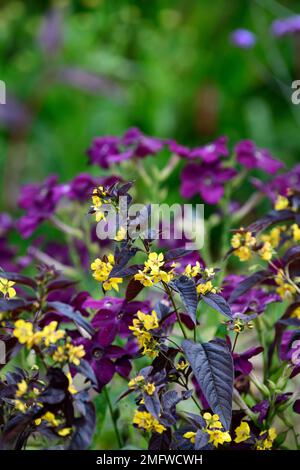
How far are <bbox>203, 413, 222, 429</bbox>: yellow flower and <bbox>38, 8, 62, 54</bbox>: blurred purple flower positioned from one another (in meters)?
2.33

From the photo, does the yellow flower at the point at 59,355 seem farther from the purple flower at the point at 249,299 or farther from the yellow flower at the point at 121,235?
the purple flower at the point at 249,299

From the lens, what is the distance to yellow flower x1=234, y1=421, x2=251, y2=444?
0.87 m

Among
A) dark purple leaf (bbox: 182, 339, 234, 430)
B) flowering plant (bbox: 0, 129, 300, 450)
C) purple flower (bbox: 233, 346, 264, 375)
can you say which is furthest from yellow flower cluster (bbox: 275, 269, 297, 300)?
dark purple leaf (bbox: 182, 339, 234, 430)

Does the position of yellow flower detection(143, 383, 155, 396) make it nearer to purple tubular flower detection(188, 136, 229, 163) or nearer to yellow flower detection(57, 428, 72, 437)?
yellow flower detection(57, 428, 72, 437)

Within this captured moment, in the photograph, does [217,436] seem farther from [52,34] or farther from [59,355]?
[52,34]

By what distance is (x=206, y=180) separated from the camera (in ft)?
4.57

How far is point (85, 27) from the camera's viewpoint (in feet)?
11.4

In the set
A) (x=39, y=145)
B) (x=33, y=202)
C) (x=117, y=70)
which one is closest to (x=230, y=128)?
(x=117, y=70)

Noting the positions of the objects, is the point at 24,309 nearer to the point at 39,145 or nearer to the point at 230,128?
the point at 39,145

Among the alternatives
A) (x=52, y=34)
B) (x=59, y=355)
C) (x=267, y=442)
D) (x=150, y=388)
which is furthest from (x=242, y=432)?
(x=52, y=34)

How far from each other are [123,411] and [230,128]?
2.31 meters

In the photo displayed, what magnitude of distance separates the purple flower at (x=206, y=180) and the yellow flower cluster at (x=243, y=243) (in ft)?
1.15

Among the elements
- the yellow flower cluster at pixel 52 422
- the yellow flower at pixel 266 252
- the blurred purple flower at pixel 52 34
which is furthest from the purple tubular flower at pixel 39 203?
the blurred purple flower at pixel 52 34
